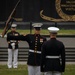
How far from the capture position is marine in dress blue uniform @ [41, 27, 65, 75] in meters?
11.3

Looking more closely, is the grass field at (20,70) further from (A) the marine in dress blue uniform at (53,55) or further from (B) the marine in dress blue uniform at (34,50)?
(A) the marine in dress blue uniform at (53,55)

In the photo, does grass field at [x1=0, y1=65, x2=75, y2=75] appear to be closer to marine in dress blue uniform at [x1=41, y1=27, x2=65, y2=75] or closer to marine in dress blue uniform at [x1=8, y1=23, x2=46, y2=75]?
marine in dress blue uniform at [x1=8, y1=23, x2=46, y2=75]

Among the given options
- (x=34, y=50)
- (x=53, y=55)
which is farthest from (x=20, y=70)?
(x=53, y=55)

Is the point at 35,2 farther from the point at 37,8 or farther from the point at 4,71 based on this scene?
the point at 4,71

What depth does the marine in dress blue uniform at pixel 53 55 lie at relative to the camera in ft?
37.0

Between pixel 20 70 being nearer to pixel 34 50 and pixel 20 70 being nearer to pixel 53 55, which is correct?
pixel 34 50

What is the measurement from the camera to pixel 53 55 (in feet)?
37.3

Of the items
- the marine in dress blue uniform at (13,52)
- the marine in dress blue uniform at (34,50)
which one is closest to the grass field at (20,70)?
the marine in dress blue uniform at (13,52)

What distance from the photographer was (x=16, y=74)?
17609mm

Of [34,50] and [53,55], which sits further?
[34,50]

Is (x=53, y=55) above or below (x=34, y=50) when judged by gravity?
above

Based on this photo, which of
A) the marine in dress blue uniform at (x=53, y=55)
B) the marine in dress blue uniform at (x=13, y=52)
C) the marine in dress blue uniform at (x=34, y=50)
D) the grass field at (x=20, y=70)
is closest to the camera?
the marine in dress blue uniform at (x=53, y=55)

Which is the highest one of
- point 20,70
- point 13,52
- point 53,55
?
point 53,55

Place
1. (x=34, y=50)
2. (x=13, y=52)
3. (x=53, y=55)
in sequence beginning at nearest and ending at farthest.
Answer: (x=53, y=55) < (x=34, y=50) < (x=13, y=52)
